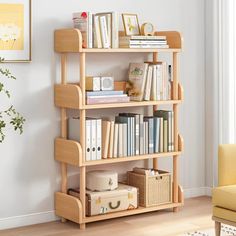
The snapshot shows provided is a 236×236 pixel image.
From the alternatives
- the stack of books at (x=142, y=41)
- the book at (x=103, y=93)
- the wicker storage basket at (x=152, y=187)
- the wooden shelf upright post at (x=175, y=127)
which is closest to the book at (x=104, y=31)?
the stack of books at (x=142, y=41)

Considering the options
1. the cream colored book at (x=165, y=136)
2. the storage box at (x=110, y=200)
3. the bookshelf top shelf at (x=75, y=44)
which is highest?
the bookshelf top shelf at (x=75, y=44)

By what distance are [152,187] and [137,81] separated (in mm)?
840

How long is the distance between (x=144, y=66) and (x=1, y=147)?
4.09ft

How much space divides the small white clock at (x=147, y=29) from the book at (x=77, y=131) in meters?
0.84

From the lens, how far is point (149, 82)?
4.89 metres

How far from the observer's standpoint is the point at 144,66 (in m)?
4.88

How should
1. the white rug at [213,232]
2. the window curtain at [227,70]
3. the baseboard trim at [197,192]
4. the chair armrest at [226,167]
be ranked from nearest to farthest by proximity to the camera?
the chair armrest at [226,167] → the white rug at [213,232] → the window curtain at [227,70] → the baseboard trim at [197,192]

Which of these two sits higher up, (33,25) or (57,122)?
(33,25)

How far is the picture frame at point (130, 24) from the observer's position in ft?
16.0

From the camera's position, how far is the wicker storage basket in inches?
195

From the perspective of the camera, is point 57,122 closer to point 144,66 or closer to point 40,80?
point 40,80

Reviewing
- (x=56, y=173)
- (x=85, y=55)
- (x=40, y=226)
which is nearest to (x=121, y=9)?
(x=85, y=55)

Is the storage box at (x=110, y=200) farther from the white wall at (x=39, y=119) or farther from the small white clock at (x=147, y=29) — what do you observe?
the small white clock at (x=147, y=29)

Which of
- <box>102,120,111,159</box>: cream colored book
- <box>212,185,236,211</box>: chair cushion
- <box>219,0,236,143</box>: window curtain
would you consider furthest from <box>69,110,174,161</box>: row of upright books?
<box>212,185,236,211</box>: chair cushion
